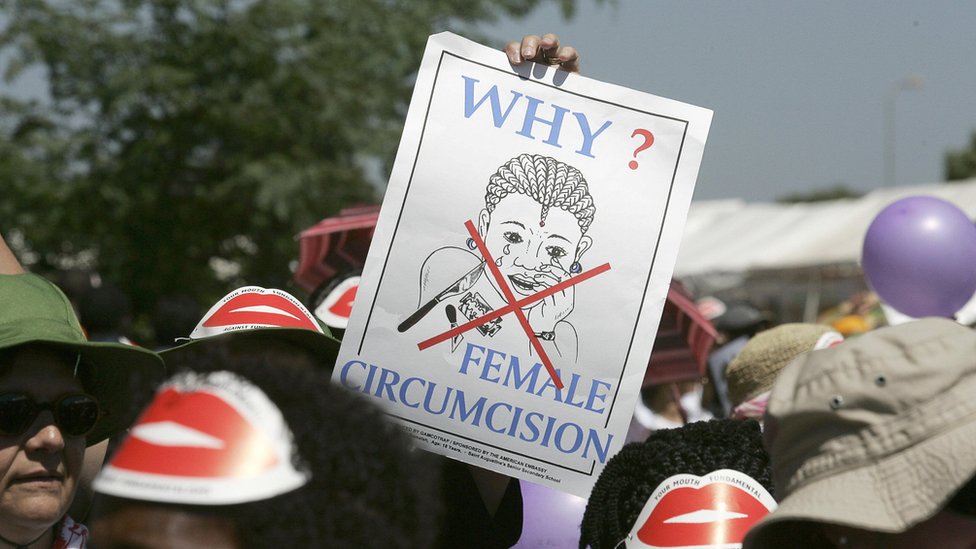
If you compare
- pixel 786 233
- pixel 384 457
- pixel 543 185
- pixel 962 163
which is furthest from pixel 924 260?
pixel 962 163

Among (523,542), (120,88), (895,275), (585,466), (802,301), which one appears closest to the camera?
(585,466)

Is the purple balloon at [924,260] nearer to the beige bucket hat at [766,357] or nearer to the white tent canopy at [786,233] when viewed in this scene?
the beige bucket hat at [766,357]

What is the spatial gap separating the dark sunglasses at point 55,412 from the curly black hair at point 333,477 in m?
1.00

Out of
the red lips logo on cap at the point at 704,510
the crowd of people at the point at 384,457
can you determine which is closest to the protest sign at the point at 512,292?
the red lips logo on cap at the point at 704,510

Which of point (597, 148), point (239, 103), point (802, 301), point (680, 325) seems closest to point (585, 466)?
point (597, 148)

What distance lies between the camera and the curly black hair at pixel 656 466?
2.43 meters

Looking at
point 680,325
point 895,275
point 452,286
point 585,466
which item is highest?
point 452,286

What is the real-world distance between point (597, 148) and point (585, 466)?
651 mm

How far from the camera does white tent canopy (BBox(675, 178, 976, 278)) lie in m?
19.3

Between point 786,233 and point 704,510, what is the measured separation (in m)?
21.7

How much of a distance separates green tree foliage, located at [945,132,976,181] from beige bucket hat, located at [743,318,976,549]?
218 feet

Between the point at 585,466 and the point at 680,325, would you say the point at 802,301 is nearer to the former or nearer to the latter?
the point at 680,325

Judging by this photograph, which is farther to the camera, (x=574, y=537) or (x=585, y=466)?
(x=574, y=537)

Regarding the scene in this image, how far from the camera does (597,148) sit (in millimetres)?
2637
